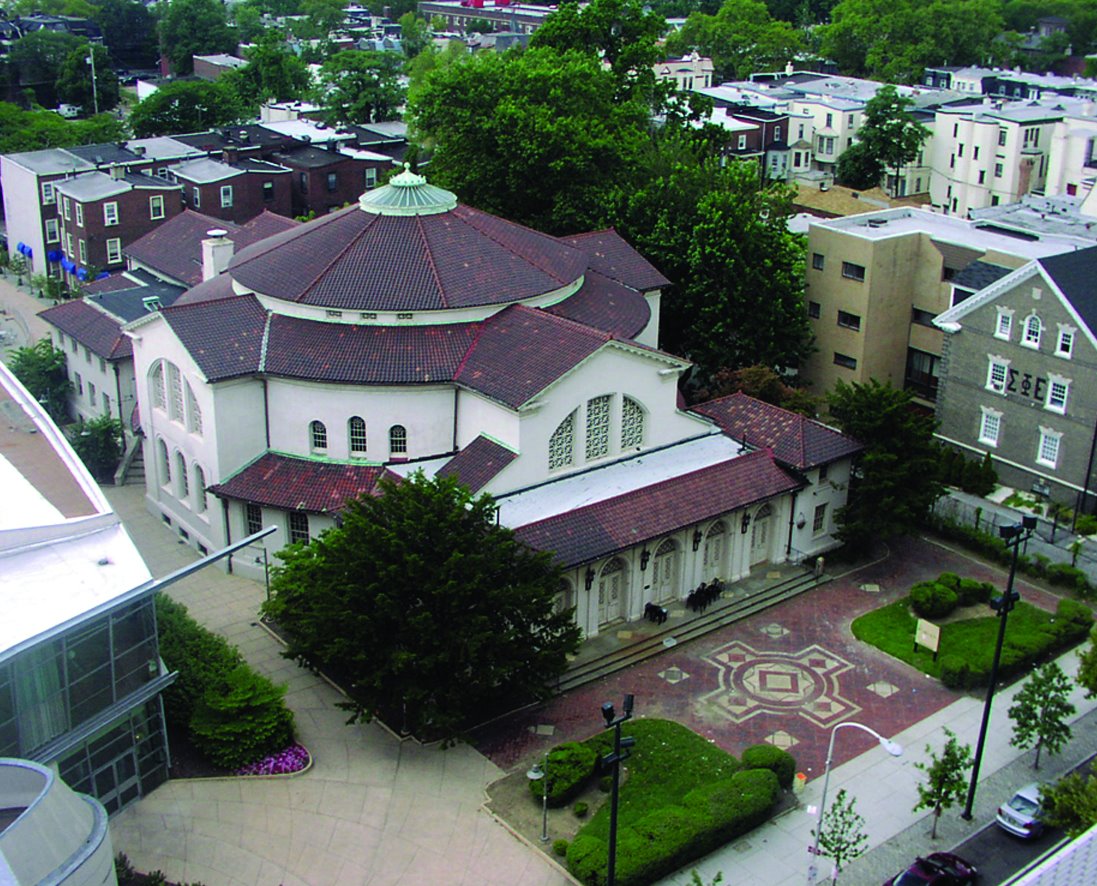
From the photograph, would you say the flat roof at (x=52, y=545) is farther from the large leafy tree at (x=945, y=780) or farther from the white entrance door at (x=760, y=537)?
the white entrance door at (x=760, y=537)

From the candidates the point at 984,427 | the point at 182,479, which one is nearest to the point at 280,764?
the point at 182,479

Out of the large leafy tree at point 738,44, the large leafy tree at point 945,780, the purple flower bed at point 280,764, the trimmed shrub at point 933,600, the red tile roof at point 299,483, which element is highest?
the large leafy tree at point 738,44

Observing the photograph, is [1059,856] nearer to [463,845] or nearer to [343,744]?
[463,845]

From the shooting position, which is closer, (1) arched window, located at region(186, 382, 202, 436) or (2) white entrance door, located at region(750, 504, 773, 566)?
(2) white entrance door, located at region(750, 504, 773, 566)

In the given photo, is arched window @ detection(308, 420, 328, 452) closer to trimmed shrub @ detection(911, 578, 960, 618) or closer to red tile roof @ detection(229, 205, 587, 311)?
red tile roof @ detection(229, 205, 587, 311)

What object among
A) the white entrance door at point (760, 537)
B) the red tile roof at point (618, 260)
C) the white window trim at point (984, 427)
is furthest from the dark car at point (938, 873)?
the red tile roof at point (618, 260)

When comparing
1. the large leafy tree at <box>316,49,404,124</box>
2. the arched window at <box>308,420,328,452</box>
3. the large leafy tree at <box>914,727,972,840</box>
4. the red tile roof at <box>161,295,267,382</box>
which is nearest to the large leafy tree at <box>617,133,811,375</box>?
the arched window at <box>308,420,328,452</box>
